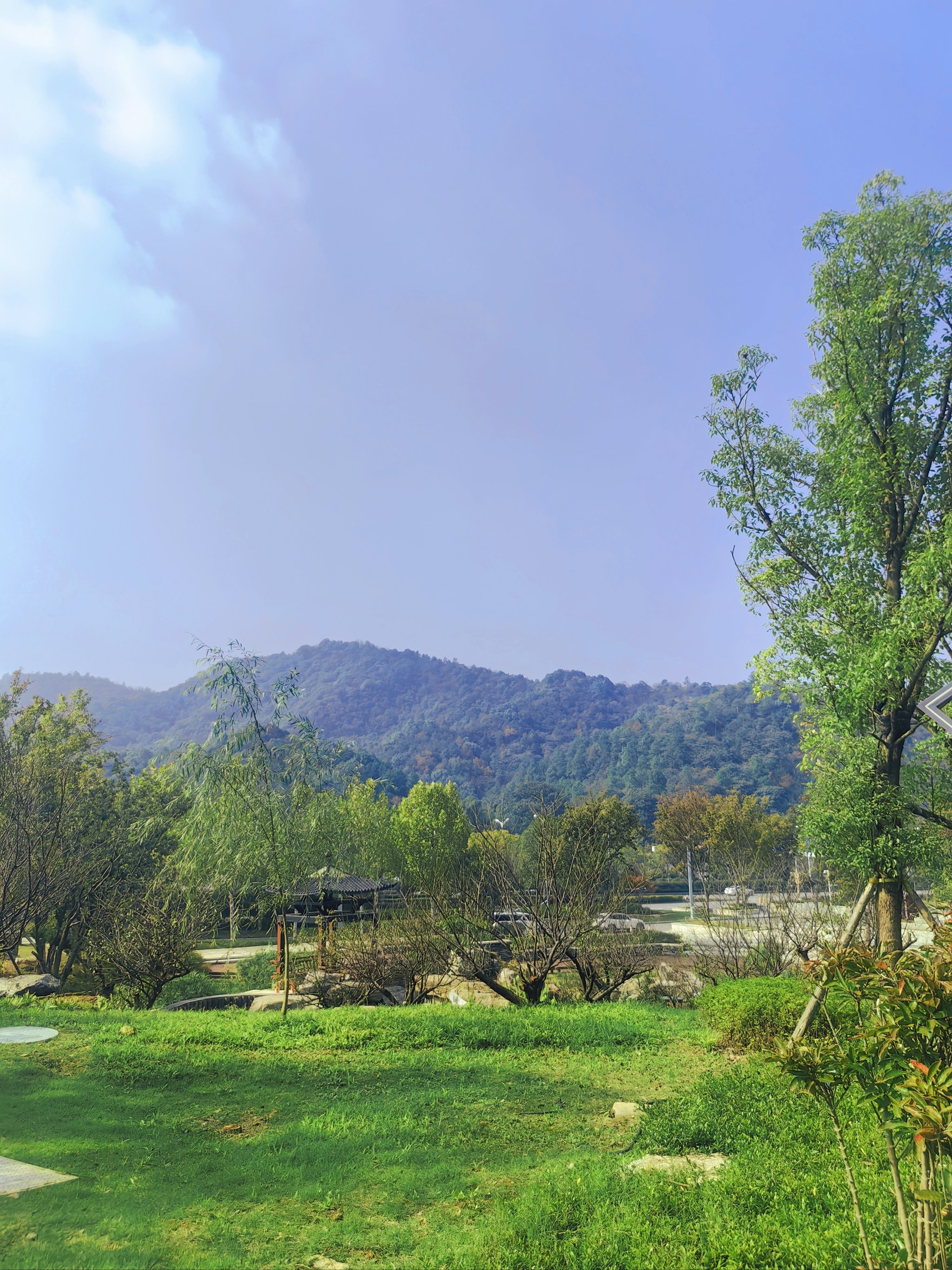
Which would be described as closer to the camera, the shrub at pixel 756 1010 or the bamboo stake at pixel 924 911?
the bamboo stake at pixel 924 911

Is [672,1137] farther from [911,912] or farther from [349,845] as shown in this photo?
[349,845]

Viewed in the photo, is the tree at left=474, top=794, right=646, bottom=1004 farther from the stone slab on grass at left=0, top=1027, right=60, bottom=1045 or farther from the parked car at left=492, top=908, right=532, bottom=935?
the stone slab on grass at left=0, top=1027, right=60, bottom=1045

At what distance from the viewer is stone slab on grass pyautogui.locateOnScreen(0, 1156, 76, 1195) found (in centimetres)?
373

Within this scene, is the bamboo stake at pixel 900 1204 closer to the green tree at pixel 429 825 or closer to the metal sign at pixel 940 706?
the metal sign at pixel 940 706

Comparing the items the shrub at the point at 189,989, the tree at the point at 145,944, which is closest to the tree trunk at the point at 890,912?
the tree at the point at 145,944

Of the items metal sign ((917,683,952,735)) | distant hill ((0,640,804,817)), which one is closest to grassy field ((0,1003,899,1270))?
metal sign ((917,683,952,735))

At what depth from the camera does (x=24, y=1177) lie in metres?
3.88

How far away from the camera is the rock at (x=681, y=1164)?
13.3 feet

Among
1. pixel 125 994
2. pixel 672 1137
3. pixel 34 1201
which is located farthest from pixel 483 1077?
pixel 125 994

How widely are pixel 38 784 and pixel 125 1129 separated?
10421 mm

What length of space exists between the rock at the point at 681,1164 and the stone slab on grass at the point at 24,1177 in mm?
2992

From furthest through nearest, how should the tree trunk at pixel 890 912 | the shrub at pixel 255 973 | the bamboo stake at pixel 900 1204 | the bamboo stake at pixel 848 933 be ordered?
the shrub at pixel 255 973, the tree trunk at pixel 890 912, the bamboo stake at pixel 848 933, the bamboo stake at pixel 900 1204

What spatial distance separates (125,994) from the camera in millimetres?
12047

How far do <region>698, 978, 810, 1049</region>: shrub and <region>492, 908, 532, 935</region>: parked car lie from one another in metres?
3.72
